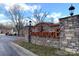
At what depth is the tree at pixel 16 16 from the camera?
619cm

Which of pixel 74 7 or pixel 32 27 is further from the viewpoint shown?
pixel 32 27

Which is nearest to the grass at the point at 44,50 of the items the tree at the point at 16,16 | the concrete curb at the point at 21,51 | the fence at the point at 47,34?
the concrete curb at the point at 21,51

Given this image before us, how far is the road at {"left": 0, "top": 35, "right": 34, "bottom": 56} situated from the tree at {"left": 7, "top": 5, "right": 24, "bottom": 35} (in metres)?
0.36

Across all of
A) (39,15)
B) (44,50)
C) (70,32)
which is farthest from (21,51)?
(70,32)

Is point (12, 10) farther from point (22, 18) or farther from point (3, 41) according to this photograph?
point (3, 41)

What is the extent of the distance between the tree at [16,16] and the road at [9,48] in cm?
36

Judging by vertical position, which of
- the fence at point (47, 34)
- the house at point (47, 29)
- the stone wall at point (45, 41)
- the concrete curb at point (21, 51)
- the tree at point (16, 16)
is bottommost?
the concrete curb at point (21, 51)

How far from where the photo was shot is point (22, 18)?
6301 millimetres

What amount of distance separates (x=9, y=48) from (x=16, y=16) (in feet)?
2.59

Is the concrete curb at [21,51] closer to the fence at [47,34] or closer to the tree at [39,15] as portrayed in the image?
the fence at [47,34]

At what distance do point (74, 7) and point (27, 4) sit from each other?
3.51 ft

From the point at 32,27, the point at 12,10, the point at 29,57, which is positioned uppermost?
the point at 12,10

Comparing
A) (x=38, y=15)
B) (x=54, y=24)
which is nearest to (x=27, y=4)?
(x=38, y=15)

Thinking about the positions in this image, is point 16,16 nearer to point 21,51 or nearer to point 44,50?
point 21,51
